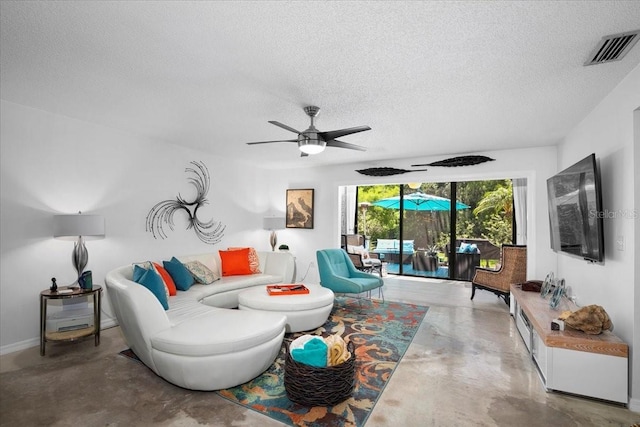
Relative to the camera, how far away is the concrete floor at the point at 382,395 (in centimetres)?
221

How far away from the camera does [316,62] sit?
241 centimetres

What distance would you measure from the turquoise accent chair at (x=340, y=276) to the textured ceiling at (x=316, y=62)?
2.13 meters

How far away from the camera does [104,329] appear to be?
13.3ft

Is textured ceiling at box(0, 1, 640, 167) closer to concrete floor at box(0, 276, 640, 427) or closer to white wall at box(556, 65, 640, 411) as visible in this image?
white wall at box(556, 65, 640, 411)

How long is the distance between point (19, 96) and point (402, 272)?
7.69m

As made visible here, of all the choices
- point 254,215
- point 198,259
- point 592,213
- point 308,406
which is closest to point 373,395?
point 308,406

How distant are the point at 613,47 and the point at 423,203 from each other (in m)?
6.20

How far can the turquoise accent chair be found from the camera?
15.9 feet

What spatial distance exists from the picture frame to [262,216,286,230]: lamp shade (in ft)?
1.21

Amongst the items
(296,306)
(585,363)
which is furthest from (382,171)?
(585,363)

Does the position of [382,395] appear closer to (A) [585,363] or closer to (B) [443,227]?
(A) [585,363]

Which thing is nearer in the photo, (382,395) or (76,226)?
(382,395)

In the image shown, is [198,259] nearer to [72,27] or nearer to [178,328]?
[178,328]

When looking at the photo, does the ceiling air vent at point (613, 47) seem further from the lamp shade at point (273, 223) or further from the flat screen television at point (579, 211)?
the lamp shade at point (273, 223)
